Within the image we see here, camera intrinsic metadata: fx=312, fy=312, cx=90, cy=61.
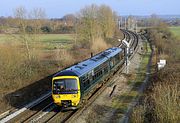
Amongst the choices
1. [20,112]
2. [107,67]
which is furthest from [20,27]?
[20,112]

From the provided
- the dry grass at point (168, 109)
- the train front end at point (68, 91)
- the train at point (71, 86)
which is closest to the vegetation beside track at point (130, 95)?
the train at point (71, 86)

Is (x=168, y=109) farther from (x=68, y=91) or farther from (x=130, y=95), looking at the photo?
(x=130, y=95)

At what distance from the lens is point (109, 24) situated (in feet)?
235

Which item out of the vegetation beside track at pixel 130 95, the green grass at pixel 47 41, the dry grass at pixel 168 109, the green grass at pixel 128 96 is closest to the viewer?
the dry grass at pixel 168 109

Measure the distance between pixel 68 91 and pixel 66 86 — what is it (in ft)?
1.03

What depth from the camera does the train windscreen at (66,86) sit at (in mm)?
17953

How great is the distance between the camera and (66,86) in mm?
18016

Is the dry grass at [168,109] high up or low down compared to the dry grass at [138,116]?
up

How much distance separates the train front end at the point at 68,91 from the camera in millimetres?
17875

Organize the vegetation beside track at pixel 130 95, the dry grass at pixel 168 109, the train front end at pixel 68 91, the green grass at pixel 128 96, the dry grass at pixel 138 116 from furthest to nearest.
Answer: the green grass at pixel 128 96 → the vegetation beside track at pixel 130 95 → the train front end at pixel 68 91 → the dry grass at pixel 138 116 → the dry grass at pixel 168 109

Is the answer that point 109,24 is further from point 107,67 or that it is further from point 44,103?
point 44,103

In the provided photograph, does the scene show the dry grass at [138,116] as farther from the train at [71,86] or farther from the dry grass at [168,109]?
the train at [71,86]

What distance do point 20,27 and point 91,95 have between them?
59.9 ft

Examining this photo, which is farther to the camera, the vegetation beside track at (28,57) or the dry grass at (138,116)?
the vegetation beside track at (28,57)
